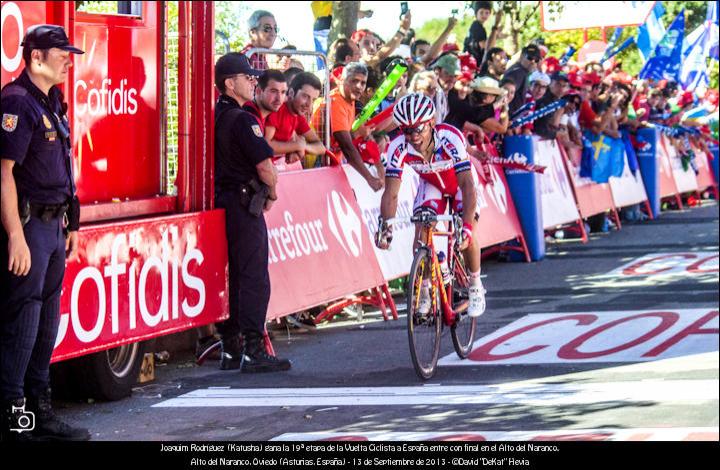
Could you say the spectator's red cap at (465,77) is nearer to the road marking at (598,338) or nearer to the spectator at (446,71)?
the spectator at (446,71)

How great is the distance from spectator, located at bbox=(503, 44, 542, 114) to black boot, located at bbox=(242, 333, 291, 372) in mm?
8621

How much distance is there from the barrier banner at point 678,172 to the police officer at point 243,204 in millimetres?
18418

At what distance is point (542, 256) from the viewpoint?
17.9m

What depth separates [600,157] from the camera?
71.4 feet

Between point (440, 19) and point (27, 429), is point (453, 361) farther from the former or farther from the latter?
point (440, 19)

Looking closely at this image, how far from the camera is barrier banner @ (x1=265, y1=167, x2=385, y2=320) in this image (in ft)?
37.4

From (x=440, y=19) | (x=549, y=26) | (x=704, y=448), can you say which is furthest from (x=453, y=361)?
(x=440, y=19)

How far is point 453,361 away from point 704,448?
530 cm

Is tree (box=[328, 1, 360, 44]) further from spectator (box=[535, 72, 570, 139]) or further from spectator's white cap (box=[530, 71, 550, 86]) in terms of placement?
spectator (box=[535, 72, 570, 139])

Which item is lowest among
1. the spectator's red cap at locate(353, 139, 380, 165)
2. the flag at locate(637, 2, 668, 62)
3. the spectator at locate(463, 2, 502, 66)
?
the spectator's red cap at locate(353, 139, 380, 165)

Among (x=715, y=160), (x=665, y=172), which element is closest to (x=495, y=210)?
(x=665, y=172)

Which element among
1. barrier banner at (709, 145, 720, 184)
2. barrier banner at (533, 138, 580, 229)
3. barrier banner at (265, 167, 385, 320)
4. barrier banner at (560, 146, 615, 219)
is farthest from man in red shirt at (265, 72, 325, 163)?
barrier banner at (709, 145, 720, 184)

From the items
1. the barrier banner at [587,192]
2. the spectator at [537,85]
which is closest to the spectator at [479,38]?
the spectator at [537,85]

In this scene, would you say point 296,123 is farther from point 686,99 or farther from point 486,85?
point 686,99
